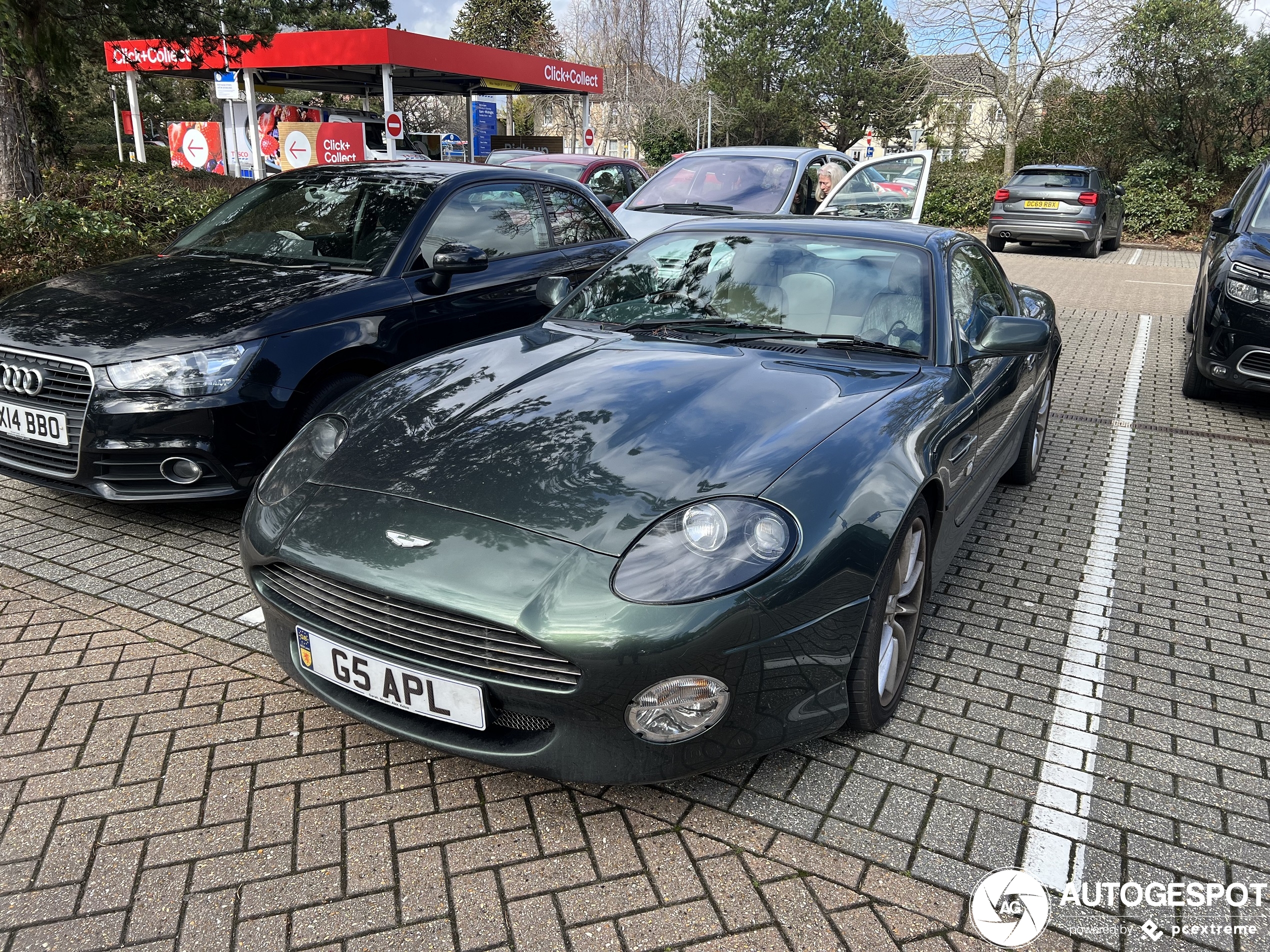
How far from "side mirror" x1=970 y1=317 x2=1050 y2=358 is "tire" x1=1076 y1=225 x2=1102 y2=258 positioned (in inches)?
608

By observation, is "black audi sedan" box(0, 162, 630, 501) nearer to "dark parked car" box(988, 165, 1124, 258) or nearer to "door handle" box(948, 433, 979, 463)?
"door handle" box(948, 433, 979, 463)

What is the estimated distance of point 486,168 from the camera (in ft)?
18.5

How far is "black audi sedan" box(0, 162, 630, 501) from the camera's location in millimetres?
3934

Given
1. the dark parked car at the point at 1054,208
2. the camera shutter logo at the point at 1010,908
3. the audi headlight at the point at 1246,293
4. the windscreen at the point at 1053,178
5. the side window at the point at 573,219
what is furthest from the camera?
the windscreen at the point at 1053,178

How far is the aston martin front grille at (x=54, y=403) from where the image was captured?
394cm

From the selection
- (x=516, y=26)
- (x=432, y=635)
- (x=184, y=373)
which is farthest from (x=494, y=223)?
(x=516, y=26)

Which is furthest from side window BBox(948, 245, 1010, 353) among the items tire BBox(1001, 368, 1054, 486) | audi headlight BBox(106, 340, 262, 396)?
audi headlight BBox(106, 340, 262, 396)

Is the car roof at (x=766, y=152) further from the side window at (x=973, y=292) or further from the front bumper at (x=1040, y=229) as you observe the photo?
the front bumper at (x=1040, y=229)

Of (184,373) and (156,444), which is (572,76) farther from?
(156,444)

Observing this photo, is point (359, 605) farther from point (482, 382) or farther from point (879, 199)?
point (879, 199)

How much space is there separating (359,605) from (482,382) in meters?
1.03

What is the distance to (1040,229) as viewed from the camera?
17203mm

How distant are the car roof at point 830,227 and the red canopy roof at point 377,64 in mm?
16051

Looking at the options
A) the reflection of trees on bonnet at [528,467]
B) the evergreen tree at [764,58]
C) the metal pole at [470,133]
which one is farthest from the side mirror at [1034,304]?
the evergreen tree at [764,58]
